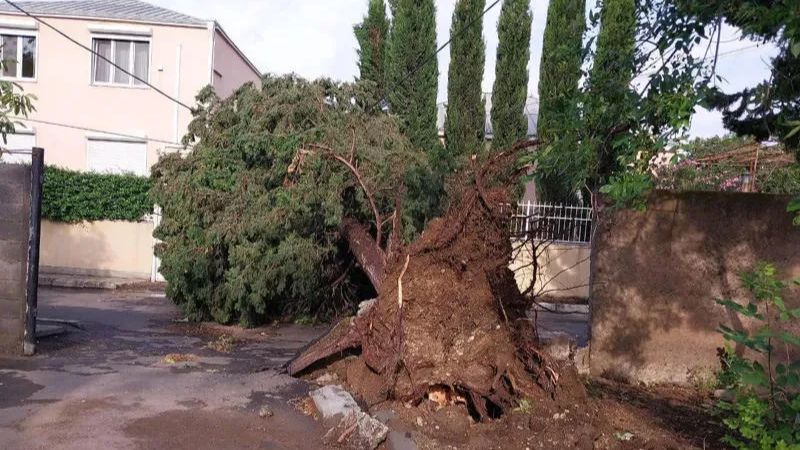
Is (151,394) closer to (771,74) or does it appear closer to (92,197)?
(771,74)

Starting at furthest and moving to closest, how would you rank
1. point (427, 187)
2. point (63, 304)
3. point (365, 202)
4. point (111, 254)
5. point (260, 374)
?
point (111, 254) < point (63, 304) < point (427, 187) < point (365, 202) < point (260, 374)

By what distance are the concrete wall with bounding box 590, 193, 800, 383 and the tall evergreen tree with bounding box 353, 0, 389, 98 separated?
49.5 feet

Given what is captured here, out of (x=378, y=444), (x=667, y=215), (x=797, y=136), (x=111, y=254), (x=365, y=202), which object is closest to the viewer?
(x=378, y=444)

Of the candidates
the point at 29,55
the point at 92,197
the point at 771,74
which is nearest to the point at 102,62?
the point at 29,55

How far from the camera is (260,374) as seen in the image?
8.37 m

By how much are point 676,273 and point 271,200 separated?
6644mm

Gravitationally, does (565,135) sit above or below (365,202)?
above

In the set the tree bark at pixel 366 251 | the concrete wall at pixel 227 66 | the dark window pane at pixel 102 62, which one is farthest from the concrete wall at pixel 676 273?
the dark window pane at pixel 102 62

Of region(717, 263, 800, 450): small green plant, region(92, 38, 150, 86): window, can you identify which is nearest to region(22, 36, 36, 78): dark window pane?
region(92, 38, 150, 86): window

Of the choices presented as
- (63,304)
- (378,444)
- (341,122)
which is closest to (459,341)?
(378,444)

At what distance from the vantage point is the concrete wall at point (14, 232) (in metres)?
8.69

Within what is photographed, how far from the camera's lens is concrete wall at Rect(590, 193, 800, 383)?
743 centimetres

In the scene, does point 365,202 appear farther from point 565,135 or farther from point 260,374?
point 565,135

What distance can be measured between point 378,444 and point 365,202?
583 centimetres
